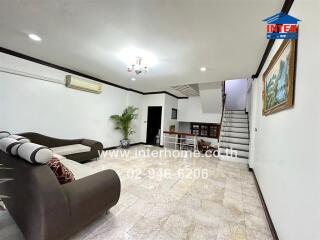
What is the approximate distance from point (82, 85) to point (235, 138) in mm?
5358

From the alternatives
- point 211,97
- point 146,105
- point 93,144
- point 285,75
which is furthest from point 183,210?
point 146,105

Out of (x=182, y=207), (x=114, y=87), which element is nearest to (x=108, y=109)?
(x=114, y=87)

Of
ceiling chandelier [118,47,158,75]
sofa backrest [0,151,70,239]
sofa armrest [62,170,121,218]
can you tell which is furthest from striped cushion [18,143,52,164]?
ceiling chandelier [118,47,158,75]

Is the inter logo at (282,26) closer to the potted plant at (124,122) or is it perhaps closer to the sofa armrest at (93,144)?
the sofa armrest at (93,144)

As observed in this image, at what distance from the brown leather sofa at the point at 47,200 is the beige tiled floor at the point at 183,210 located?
13.5 inches

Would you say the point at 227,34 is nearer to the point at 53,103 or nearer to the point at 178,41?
the point at 178,41

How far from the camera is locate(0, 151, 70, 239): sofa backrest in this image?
1205 mm

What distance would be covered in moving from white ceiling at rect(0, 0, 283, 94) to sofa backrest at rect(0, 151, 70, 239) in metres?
1.88

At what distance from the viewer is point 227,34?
2.17 metres

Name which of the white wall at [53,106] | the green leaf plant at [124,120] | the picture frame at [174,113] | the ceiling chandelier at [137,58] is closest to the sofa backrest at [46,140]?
the white wall at [53,106]

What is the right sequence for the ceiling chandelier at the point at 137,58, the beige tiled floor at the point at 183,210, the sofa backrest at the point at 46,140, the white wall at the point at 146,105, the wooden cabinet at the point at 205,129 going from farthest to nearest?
1. the wooden cabinet at the point at 205,129
2. the white wall at the point at 146,105
3. the sofa backrest at the point at 46,140
4. the ceiling chandelier at the point at 137,58
5. the beige tiled floor at the point at 183,210

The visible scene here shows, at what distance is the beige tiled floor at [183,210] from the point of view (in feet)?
5.41

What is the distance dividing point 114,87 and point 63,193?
483 centimetres

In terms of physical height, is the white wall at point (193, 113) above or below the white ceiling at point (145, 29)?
below
